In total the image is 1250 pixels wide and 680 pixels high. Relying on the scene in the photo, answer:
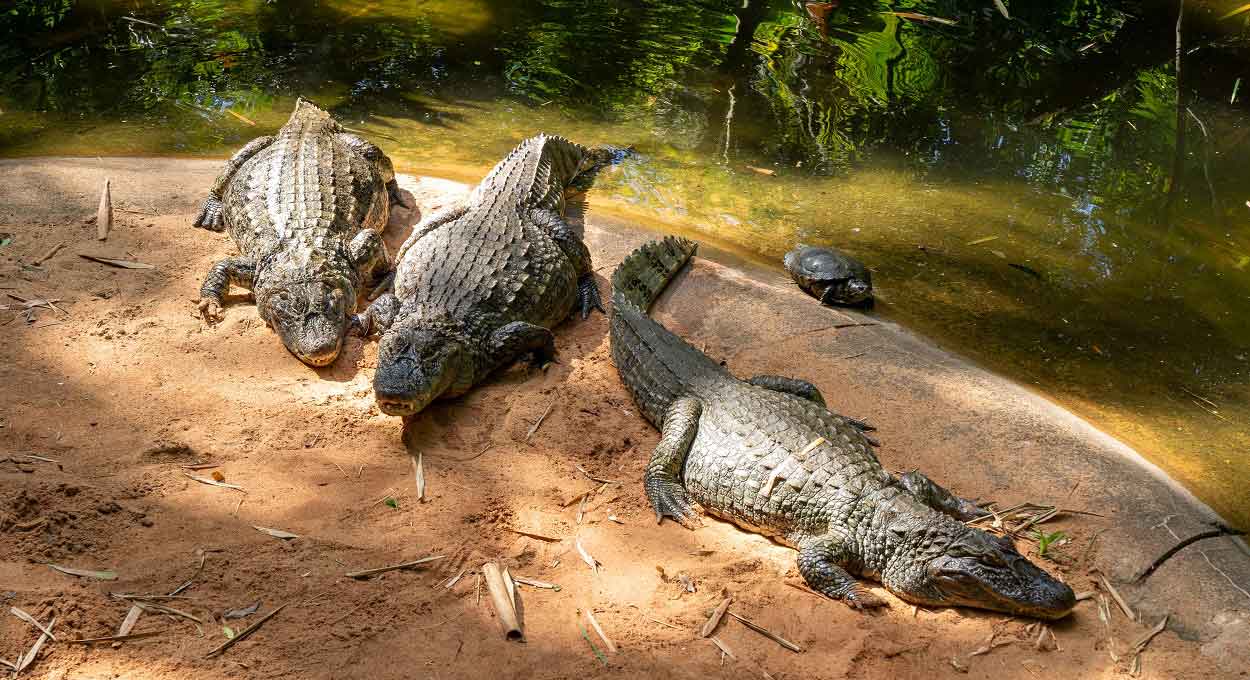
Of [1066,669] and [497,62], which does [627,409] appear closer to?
[1066,669]

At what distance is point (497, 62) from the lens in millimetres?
10359

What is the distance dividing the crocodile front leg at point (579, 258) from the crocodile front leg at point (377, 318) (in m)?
1.25

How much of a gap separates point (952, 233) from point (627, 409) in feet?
12.0

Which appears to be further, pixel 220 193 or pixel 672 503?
pixel 220 193

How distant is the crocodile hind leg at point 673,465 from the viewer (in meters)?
4.27

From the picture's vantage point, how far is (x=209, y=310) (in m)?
5.60

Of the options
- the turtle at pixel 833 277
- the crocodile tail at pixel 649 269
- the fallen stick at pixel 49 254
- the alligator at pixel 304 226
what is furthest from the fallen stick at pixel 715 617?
the fallen stick at pixel 49 254

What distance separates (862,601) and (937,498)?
2.47 feet

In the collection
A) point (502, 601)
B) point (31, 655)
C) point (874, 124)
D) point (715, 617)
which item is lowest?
point (715, 617)

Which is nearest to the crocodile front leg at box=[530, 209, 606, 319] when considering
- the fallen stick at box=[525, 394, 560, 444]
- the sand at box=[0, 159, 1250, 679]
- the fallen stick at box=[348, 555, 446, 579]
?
the sand at box=[0, 159, 1250, 679]

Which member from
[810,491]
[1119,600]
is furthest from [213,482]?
[1119,600]

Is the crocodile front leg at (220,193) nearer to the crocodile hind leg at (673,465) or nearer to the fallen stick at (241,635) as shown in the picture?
the crocodile hind leg at (673,465)

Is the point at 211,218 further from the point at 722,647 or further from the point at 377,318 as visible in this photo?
the point at 722,647

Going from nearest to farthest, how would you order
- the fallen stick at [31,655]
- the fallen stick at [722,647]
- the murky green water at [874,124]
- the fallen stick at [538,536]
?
the fallen stick at [31,655]
the fallen stick at [722,647]
the fallen stick at [538,536]
the murky green water at [874,124]
